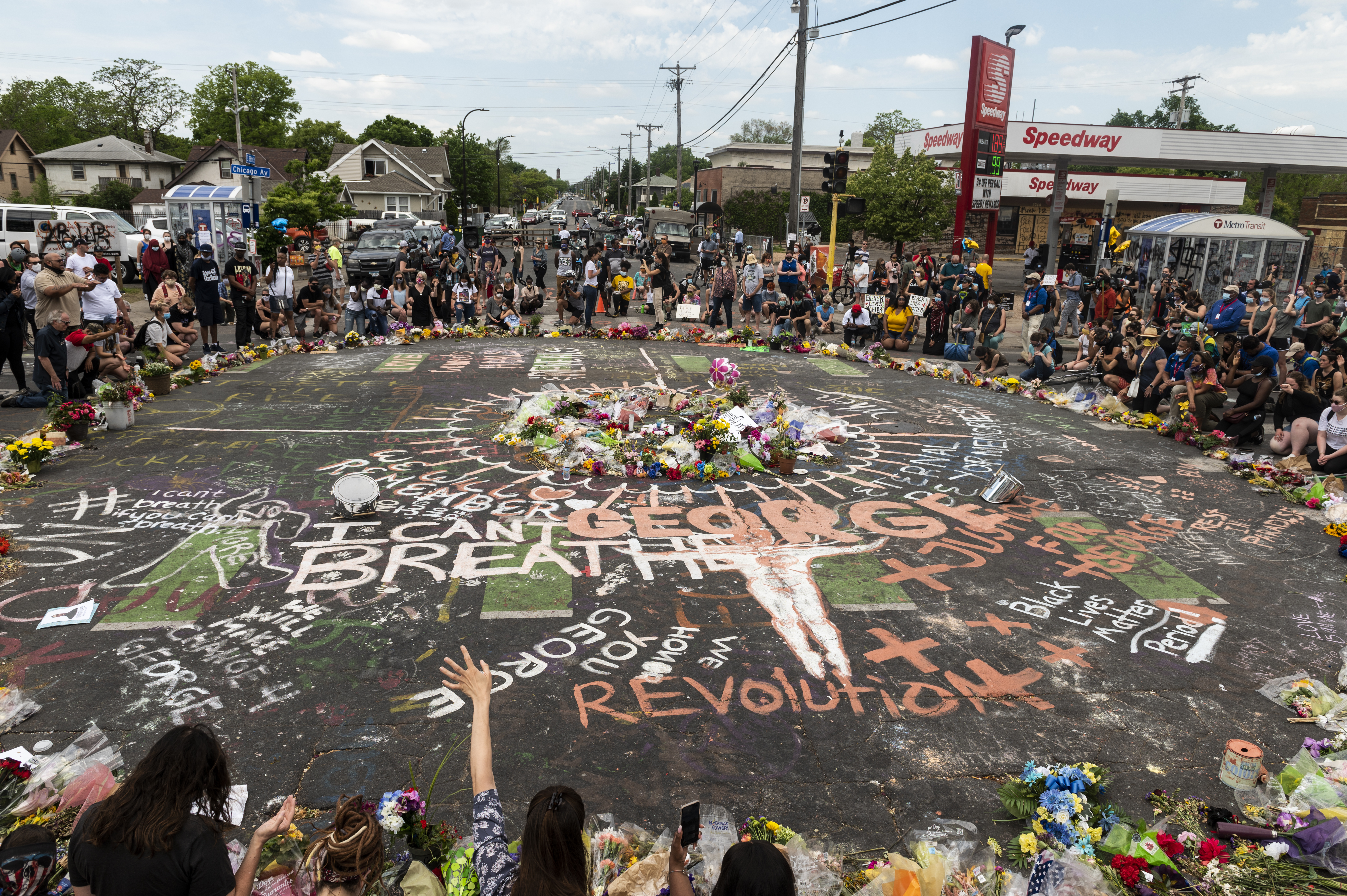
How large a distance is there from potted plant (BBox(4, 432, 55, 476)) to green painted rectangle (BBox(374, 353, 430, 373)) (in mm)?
6088

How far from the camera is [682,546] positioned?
25.5 feet

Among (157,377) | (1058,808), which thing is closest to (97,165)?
(157,377)

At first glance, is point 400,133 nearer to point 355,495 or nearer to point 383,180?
point 383,180

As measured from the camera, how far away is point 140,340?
48.4ft

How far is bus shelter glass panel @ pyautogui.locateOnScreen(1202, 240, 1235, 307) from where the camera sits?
76.1 feet

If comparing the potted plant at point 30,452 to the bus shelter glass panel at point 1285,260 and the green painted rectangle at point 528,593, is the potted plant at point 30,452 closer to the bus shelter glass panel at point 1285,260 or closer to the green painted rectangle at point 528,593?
the green painted rectangle at point 528,593

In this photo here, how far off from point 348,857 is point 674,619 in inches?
136

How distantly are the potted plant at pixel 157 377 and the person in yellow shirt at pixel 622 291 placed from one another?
1182cm

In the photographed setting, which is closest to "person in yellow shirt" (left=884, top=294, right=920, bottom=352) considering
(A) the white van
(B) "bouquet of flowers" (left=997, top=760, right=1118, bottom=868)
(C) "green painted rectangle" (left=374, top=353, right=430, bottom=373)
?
(C) "green painted rectangle" (left=374, top=353, right=430, bottom=373)

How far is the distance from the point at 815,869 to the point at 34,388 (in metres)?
13.3

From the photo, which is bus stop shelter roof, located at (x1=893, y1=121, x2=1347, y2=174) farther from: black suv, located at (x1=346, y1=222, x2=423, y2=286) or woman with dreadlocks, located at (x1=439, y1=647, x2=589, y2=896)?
woman with dreadlocks, located at (x1=439, y1=647, x2=589, y2=896)

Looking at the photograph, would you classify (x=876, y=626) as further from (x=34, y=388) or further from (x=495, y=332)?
(x=495, y=332)

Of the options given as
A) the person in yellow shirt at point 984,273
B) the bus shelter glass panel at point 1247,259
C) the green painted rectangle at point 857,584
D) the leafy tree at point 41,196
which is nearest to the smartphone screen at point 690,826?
the green painted rectangle at point 857,584

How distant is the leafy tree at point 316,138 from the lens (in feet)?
245
